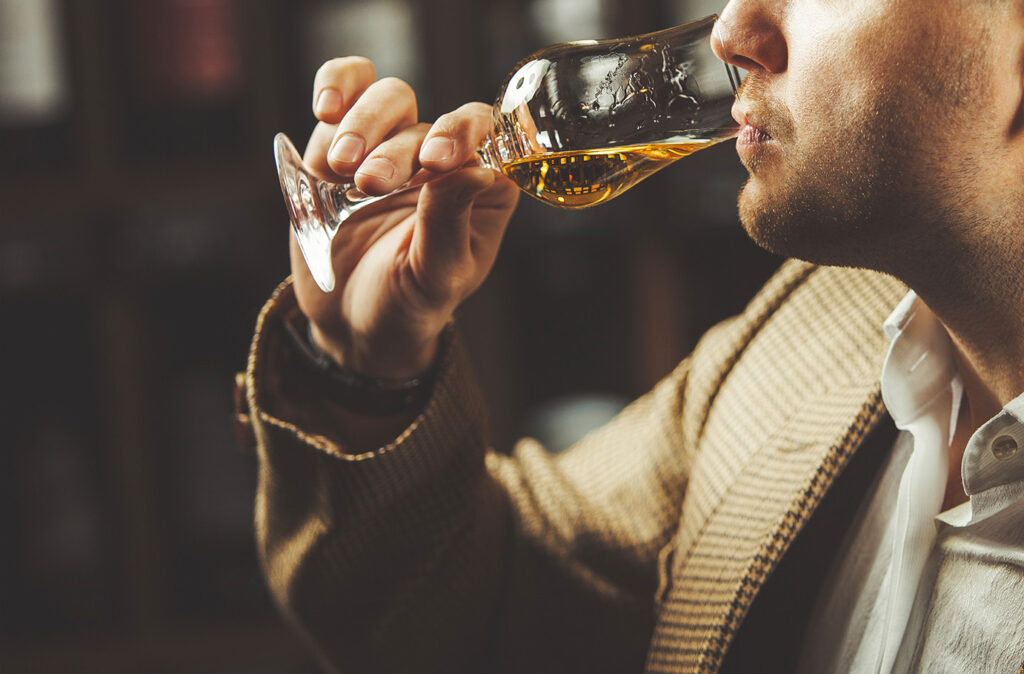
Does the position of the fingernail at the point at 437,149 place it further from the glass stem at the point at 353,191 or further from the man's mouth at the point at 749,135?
the man's mouth at the point at 749,135

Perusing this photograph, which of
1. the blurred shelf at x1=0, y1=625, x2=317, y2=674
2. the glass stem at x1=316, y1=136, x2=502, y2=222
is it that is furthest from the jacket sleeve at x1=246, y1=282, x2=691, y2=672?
the blurred shelf at x1=0, y1=625, x2=317, y2=674

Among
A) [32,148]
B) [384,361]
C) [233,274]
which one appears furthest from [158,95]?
[384,361]

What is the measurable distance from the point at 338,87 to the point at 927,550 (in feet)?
2.26

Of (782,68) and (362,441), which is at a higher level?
(782,68)

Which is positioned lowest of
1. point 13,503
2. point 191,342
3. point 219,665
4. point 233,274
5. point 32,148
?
point 219,665

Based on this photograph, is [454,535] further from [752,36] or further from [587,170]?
[752,36]

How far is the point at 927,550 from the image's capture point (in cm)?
83

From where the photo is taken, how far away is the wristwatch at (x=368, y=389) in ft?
3.37

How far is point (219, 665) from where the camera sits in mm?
2031

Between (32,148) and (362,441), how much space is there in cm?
143

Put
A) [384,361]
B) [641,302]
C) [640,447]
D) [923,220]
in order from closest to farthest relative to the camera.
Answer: [923,220] < [384,361] < [640,447] < [641,302]

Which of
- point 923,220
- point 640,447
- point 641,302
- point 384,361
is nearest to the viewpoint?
point 923,220

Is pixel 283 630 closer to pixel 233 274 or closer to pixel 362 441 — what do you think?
pixel 233 274

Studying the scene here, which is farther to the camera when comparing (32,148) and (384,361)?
(32,148)
